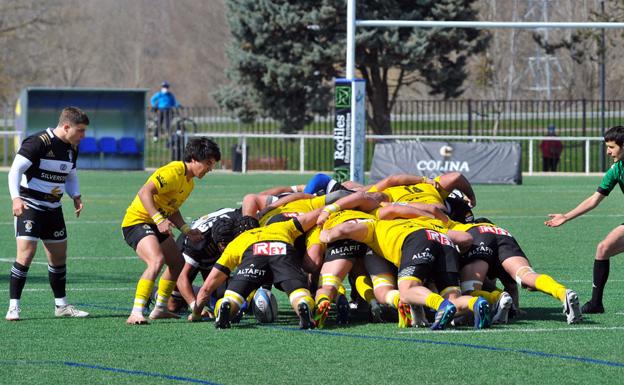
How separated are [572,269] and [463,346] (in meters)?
5.72

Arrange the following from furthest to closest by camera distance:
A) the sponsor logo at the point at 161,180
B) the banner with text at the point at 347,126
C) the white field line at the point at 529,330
Result: the banner with text at the point at 347,126, the sponsor logo at the point at 161,180, the white field line at the point at 529,330

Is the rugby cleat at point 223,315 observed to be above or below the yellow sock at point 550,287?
below

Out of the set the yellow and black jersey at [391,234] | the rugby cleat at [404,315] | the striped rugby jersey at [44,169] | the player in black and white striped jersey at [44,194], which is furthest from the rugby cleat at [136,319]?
the rugby cleat at [404,315]

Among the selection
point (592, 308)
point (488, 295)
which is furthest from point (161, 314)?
point (592, 308)

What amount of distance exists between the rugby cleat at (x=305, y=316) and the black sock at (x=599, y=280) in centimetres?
256

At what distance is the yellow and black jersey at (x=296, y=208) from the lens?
461 inches

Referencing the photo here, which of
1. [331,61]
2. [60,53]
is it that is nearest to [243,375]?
[331,61]

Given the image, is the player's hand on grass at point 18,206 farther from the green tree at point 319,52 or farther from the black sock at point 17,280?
the green tree at point 319,52

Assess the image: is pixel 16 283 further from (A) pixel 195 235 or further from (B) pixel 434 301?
(B) pixel 434 301

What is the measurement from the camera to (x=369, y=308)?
10883 mm

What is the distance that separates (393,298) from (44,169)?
3.08 metres

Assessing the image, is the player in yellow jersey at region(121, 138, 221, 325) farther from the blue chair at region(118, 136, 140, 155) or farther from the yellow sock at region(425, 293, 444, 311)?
the blue chair at region(118, 136, 140, 155)

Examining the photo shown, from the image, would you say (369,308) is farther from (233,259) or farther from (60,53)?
(60,53)

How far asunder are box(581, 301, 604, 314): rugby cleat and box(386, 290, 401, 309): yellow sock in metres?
1.76
